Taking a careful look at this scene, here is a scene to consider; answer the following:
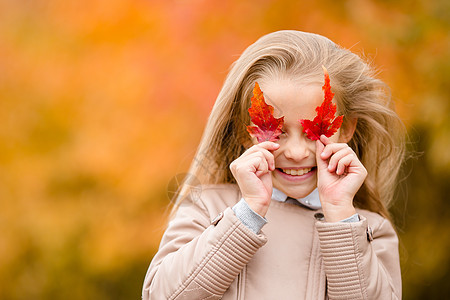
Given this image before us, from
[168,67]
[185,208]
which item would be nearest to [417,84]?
[168,67]

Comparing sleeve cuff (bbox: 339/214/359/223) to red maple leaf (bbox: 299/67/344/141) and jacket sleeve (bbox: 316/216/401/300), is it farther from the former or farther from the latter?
red maple leaf (bbox: 299/67/344/141)

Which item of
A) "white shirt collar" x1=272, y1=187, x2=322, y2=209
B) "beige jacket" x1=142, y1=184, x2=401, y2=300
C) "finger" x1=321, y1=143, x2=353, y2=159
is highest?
"finger" x1=321, y1=143, x2=353, y2=159

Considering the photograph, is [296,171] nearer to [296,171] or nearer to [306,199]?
[296,171]

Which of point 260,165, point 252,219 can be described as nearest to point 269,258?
point 252,219

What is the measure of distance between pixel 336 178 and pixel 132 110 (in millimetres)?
1926

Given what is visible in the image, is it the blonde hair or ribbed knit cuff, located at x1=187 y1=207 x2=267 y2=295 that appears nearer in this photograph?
ribbed knit cuff, located at x1=187 y1=207 x2=267 y2=295

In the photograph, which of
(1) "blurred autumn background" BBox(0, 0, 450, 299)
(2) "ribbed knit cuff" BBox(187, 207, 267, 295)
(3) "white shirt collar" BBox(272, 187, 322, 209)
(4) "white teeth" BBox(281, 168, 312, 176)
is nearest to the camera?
(2) "ribbed knit cuff" BBox(187, 207, 267, 295)

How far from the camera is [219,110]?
6.48ft

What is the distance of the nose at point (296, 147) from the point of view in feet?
5.68

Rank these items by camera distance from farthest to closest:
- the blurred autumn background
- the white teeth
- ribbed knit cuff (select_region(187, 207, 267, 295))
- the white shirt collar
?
1. the blurred autumn background
2. the white shirt collar
3. the white teeth
4. ribbed knit cuff (select_region(187, 207, 267, 295))

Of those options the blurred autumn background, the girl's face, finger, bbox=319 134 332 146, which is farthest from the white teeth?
the blurred autumn background

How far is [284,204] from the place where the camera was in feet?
6.32

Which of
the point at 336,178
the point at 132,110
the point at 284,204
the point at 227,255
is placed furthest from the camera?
the point at 132,110

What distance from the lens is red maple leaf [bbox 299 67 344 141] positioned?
1.69 metres
